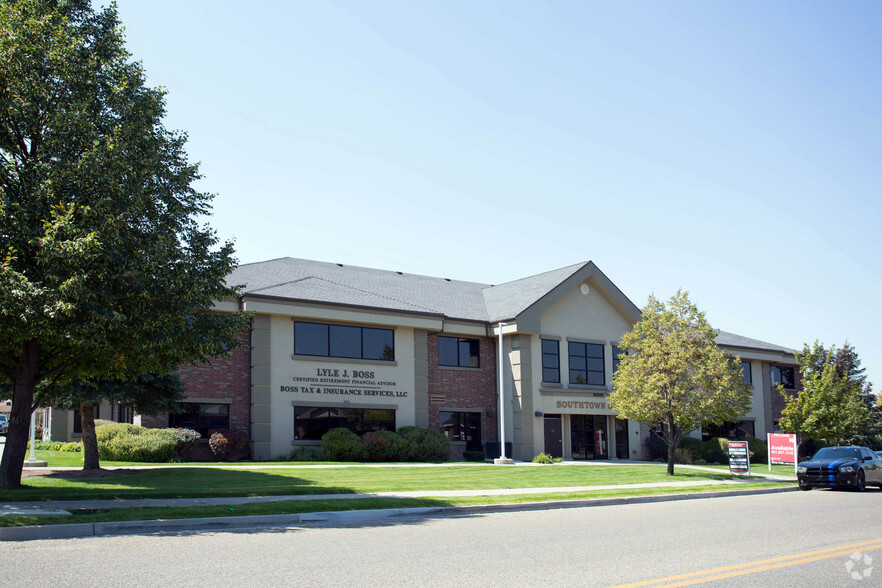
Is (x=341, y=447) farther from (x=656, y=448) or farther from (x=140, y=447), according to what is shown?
(x=656, y=448)

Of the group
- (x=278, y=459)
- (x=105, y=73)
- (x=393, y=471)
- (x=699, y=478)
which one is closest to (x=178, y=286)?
(x=105, y=73)

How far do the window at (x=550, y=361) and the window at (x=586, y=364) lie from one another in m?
0.88

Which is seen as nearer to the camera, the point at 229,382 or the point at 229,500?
the point at 229,500

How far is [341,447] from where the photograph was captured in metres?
27.8

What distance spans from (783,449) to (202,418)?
22451 millimetres

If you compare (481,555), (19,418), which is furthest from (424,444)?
(481,555)

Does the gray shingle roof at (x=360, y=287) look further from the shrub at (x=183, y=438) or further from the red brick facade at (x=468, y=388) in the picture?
the shrub at (x=183, y=438)

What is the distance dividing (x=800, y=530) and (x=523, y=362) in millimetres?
21233

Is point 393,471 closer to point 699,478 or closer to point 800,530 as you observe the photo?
point 699,478

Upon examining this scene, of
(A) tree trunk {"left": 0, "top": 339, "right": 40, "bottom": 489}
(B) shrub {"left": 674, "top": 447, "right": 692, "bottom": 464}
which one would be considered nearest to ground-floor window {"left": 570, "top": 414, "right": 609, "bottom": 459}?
(B) shrub {"left": 674, "top": 447, "right": 692, "bottom": 464}

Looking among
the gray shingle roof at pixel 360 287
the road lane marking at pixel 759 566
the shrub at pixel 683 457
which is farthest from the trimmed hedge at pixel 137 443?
the shrub at pixel 683 457

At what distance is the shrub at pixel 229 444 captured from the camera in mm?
26438

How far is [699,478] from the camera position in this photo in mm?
25688

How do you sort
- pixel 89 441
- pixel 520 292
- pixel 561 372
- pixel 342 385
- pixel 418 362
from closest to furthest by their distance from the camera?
pixel 89 441 → pixel 342 385 → pixel 418 362 → pixel 561 372 → pixel 520 292
